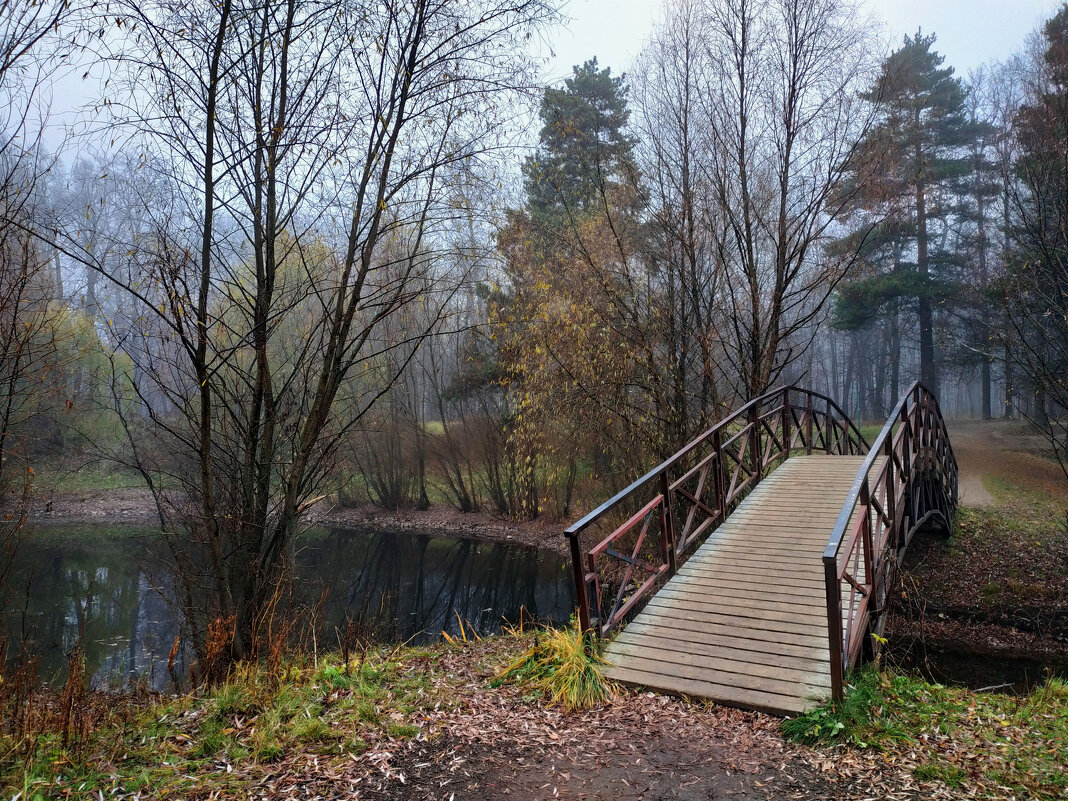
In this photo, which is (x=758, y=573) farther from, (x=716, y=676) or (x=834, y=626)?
(x=834, y=626)

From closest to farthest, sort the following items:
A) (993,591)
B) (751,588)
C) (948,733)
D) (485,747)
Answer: (485,747)
(948,733)
(751,588)
(993,591)

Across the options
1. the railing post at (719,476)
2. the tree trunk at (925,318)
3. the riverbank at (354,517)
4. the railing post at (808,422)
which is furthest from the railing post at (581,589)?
the tree trunk at (925,318)

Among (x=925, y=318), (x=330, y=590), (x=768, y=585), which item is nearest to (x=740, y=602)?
(x=768, y=585)

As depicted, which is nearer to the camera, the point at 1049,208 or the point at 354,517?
the point at 1049,208

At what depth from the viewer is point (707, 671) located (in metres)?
4.79

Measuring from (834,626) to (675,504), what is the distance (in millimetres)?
7259

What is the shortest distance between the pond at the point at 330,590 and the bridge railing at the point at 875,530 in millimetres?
4585

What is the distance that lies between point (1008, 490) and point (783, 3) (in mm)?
13322

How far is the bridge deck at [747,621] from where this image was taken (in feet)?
15.0

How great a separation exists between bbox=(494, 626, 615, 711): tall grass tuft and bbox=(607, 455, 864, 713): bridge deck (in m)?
0.24

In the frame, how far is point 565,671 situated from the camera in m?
4.68

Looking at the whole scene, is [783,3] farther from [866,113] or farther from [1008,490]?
[1008,490]

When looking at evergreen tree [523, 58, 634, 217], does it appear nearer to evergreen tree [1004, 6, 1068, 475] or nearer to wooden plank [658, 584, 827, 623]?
evergreen tree [1004, 6, 1068, 475]

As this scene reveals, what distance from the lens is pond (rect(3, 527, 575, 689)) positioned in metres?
10.3
